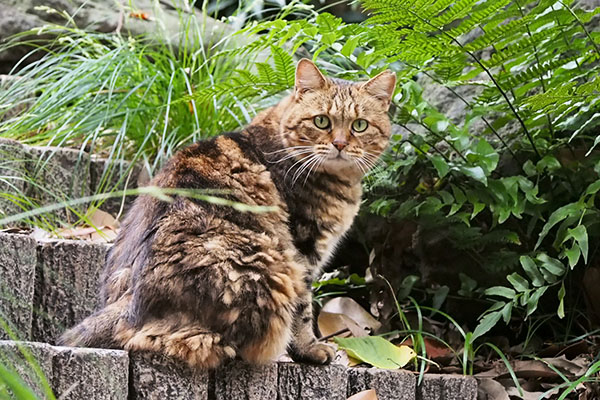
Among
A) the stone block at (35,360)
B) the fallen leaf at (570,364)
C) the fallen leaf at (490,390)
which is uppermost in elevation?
the stone block at (35,360)

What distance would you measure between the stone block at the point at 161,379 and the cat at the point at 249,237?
3 centimetres

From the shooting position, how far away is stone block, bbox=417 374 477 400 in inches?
88.2

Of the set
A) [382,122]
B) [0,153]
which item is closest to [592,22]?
[382,122]

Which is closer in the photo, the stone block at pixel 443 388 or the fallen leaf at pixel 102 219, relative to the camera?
the stone block at pixel 443 388

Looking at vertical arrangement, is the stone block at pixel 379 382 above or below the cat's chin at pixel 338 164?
below

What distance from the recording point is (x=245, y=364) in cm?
190

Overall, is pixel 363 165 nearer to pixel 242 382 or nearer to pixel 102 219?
pixel 242 382

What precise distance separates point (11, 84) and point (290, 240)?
2.32m

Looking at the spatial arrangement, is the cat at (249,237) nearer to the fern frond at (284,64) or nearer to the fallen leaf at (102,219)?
the fern frond at (284,64)

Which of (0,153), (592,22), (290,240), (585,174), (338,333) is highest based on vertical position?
(592,22)

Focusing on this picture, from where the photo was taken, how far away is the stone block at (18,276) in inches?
82.5

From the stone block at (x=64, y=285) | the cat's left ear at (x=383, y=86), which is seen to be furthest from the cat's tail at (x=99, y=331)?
the cat's left ear at (x=383, y=86)

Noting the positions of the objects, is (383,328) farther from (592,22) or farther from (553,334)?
(592,22)

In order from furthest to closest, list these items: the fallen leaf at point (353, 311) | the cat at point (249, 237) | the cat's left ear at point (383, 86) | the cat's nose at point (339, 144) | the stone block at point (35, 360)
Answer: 1. the fallen leaf at point (353, 311)
2. the cat's left ear at point (383, 86)
3. the cat's nose at point (339, 144)
4. the cat at point (249, 237)
5. the stone block at point (35, 360)
